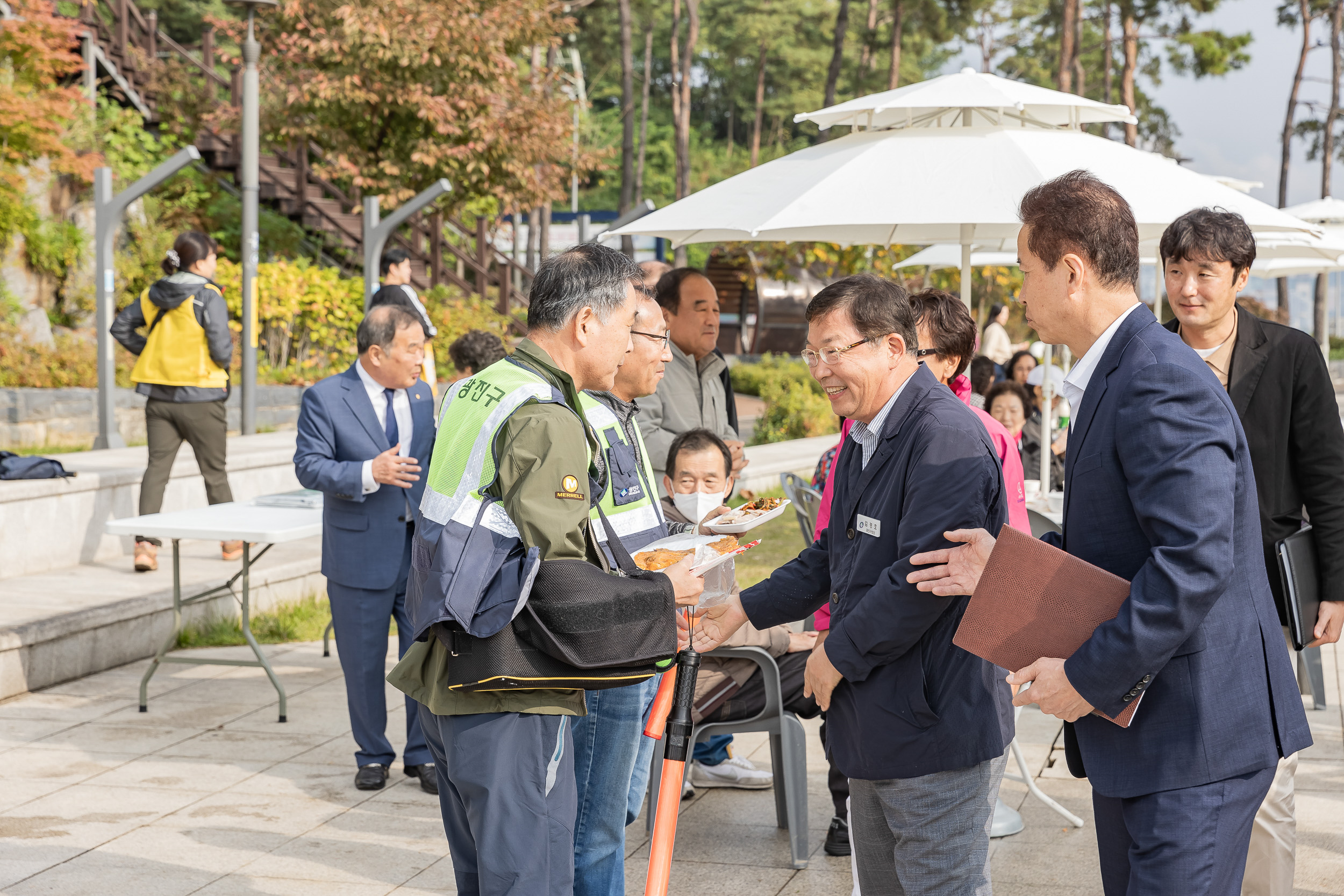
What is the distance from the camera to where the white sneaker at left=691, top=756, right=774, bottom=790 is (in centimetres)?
485

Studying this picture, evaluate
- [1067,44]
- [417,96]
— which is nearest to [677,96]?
[1067,44]

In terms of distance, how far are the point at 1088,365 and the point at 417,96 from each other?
47.8ft

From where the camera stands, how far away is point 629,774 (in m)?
3.14

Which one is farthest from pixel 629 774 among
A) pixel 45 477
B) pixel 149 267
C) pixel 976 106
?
pixel 149 267

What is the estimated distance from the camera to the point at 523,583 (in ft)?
7.66

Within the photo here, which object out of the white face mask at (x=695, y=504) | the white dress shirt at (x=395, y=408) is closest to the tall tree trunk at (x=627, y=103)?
the white dress shirt at (x=395, y=408)

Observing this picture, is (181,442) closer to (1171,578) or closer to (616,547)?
(616,547)

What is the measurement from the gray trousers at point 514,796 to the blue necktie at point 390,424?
2509 mm

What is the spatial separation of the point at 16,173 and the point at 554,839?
13.7 meters

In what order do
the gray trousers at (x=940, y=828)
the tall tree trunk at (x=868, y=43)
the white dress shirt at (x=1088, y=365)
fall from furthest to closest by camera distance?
the tall tree trunk at (x=868, y=43) < the gray trousers at (x=940, y=828) < the white dress shirt at (x=1088, y=365)

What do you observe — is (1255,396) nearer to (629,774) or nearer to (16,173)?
(629,774)

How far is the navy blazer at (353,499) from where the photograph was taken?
4.78 metres

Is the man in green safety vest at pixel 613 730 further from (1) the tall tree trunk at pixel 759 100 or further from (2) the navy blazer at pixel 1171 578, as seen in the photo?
(1) the tall tree trunk at pixel 759 100

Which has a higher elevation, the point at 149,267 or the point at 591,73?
the point at 591,73
